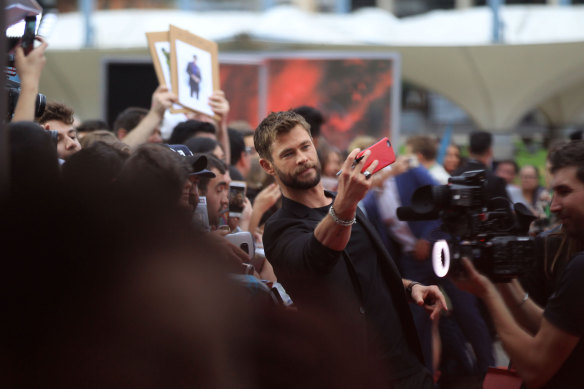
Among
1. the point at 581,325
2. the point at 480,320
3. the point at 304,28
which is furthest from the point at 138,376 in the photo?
the point at 304,28

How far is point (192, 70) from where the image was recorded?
4.95m

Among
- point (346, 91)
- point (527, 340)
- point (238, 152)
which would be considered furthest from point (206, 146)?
point (346, 91)

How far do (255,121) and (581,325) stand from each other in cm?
748

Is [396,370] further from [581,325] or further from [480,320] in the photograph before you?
[480,320]

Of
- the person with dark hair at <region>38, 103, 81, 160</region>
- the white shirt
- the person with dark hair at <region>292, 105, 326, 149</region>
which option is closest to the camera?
the person with dark hair at <region>38, 103, 81, 160</region>

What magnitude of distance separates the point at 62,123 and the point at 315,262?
2.03 meters

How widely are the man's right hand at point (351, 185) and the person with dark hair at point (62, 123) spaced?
1931 mm

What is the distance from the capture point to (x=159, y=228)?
118cm

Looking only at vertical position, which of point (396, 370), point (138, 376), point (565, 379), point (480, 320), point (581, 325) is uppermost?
point (138, 376)

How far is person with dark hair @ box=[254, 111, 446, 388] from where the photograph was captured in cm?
271

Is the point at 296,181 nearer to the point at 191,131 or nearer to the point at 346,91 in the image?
the point at 191,131

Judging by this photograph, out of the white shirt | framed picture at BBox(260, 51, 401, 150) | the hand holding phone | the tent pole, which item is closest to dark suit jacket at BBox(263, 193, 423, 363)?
the hand holding phone

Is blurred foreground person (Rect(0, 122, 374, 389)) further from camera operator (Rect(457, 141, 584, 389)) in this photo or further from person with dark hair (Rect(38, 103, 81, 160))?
person with dark hair (Rect(38, 103, 81, 160))

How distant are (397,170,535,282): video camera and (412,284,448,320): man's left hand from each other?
57 cm
